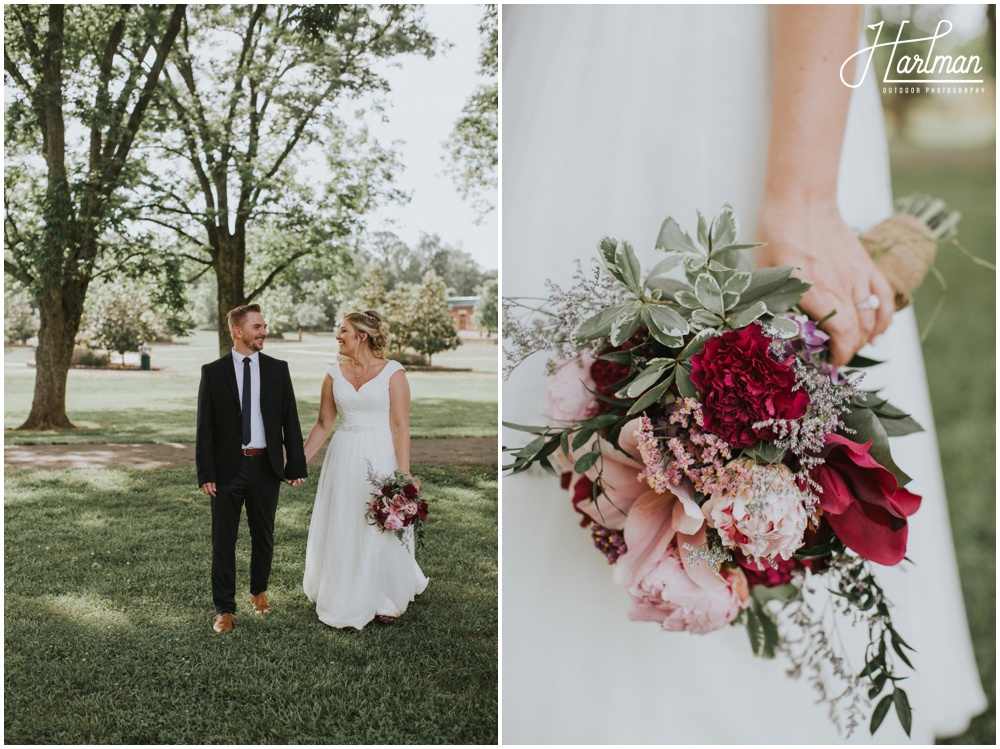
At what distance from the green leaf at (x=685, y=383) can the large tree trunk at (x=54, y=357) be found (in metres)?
1.65

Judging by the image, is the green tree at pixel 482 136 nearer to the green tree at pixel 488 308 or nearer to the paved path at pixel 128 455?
the green tree at pixel 488 308

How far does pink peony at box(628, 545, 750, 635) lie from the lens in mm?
1528

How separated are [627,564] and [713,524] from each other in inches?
8.7

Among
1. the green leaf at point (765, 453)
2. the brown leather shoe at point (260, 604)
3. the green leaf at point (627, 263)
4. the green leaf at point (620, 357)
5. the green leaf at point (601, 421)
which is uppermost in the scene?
the green leaf at point (627, 263)

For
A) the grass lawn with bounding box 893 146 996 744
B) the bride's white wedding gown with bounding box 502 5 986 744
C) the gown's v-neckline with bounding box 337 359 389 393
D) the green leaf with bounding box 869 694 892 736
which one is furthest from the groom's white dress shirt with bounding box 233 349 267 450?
the grass lawn with bounding box 893 146 996 744

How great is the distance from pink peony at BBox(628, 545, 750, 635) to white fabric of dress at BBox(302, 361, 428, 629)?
746 mm

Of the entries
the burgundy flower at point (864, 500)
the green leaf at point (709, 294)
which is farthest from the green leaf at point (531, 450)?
the burgundy flower at point (864, 500)

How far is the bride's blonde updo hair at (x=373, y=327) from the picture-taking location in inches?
81.7

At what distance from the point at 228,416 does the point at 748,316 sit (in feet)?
4.49

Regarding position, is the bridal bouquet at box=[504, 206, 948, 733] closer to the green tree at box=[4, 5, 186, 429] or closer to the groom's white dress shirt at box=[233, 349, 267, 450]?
the groom's white dress shirt at box=[233, 349, 267, 450]

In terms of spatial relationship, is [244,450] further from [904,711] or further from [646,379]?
[904,711]

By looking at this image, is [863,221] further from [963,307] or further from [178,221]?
[178,221]

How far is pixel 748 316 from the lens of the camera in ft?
4.77

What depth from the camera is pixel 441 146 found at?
2119 mm
